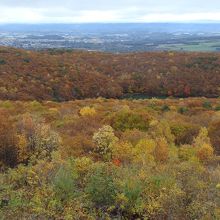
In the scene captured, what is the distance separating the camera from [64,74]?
128125 mm

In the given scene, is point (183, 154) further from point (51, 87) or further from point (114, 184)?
Answer: point (51, 87)

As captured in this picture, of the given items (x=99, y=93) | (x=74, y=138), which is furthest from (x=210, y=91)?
(x=74, y=138)

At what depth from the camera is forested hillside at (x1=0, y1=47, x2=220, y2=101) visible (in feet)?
377

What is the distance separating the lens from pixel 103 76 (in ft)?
433

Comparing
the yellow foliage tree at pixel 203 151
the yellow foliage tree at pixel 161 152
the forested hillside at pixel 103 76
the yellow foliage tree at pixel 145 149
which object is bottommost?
the forested hillside at pixel 103 76

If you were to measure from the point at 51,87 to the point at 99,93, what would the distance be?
13.6m

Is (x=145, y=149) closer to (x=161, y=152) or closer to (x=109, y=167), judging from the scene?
(x=161, y=152)

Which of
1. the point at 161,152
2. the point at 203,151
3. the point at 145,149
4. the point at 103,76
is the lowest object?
the point at 103,76

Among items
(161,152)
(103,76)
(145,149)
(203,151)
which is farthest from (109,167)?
(103,76)

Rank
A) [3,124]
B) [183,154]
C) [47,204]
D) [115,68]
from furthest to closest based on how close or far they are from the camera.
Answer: [115,68] → [3,124] → [183,154] → [47,204]

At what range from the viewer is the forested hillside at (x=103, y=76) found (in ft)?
377

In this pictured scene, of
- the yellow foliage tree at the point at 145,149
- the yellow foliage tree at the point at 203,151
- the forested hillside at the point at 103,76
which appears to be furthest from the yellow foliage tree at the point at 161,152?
the forested hillside at the point at 103,76

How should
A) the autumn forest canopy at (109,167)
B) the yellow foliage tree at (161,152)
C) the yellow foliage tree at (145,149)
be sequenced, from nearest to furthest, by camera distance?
1. the autumn forest canopy at (109,167)
2. the yellow foliage tree at (145,149)
3. the yellow foliage tree at (161,152)

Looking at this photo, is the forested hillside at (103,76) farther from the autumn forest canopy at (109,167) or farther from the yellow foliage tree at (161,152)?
the yellow foliage tree at (161,152)
